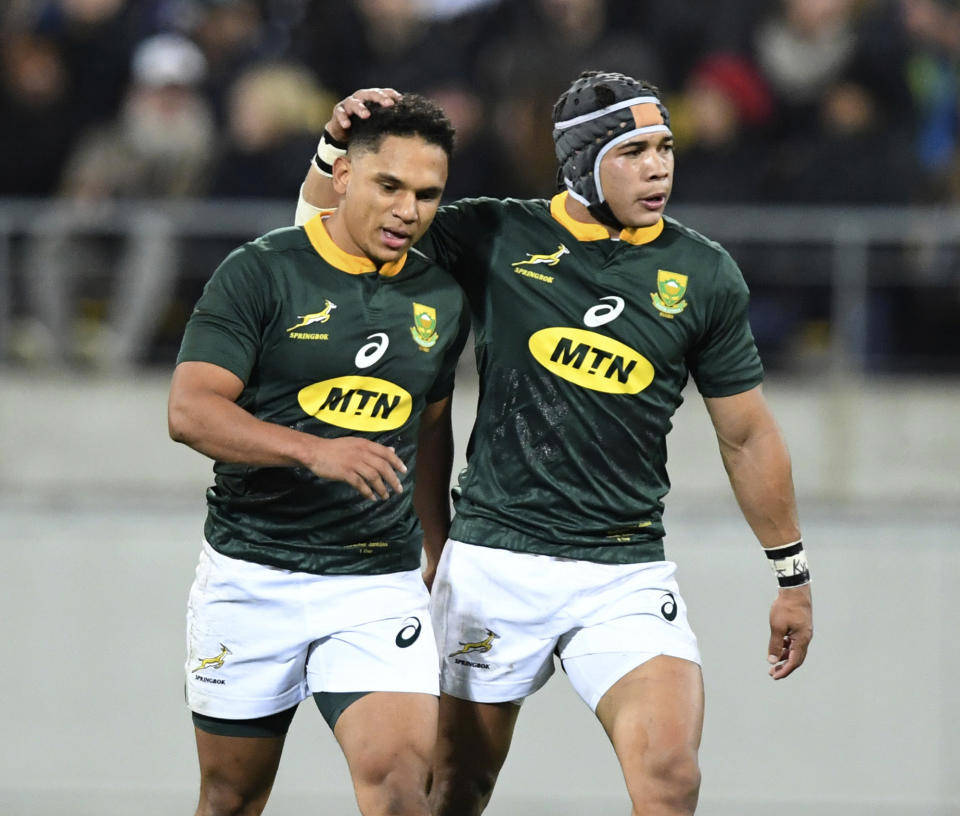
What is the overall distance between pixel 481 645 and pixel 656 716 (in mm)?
608

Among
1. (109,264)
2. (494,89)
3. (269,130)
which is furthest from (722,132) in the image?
(109,264)

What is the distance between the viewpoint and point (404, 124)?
4156 mm

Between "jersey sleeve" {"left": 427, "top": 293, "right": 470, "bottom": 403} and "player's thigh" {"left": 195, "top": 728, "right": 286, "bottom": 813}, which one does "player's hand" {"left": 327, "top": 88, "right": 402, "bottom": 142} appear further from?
"player's thigh" {"left": 195, "top": 728, "right": 286, "bottom": 813}

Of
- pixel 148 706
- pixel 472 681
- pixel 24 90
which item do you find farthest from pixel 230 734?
pixel 24 90

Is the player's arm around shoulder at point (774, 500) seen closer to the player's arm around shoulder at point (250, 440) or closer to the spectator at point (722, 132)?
the player's arm around shoulder at point (250, 440)

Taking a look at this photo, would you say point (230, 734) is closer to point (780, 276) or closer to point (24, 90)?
point (780, 276)

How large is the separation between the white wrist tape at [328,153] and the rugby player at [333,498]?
0.14 meters

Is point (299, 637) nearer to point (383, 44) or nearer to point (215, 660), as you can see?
point (215, 660)

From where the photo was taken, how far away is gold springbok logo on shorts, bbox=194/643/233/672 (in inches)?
171

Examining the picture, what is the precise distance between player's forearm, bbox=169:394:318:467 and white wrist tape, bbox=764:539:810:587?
147 centimetres

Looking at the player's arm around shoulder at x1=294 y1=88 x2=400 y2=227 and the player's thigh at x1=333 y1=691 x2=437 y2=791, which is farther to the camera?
Answer: the player's arm around shoulder at x1=294 y1=88 x2=400 y2=227

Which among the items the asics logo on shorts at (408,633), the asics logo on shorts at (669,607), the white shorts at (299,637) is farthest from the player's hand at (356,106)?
the asics logo on shorts at (669,607)

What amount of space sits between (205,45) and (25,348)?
265 centimetres

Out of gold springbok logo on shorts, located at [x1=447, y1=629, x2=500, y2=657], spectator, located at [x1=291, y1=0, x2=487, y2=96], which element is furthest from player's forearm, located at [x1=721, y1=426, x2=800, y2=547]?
spectator, located at [x1=291, y1=0, x2=487, y2=96]
